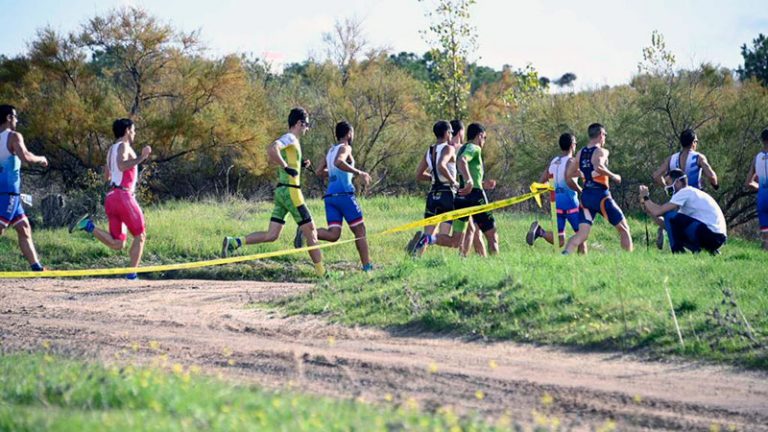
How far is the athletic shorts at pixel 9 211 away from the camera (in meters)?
13.5

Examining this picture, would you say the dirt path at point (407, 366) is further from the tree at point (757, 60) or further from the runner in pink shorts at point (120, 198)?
the tree at point (757, 60)

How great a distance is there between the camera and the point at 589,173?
576 inches

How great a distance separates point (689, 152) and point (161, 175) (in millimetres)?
17435

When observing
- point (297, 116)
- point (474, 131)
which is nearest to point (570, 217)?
point (474, 131)

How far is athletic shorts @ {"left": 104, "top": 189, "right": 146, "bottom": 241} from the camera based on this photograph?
13352 mm

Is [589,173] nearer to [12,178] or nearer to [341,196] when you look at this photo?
[341,196]

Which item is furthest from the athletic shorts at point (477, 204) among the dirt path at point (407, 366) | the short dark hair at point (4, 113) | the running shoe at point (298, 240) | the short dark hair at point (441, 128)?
the short dark hair at point (4, 113)

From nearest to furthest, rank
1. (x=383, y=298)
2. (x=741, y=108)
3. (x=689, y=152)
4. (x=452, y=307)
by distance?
(x=452, y=307), (x=383, y=298), (x=689, y=152), (x=741, y=108)

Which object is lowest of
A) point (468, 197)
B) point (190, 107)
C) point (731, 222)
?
point (731, 222)

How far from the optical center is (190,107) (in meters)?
26.7

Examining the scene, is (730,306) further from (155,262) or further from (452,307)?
(155,262)

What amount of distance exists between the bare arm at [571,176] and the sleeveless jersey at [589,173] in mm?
117

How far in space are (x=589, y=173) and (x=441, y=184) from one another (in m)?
2.11

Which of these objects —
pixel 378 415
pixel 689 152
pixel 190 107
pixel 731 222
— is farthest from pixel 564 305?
pixel 190 107
